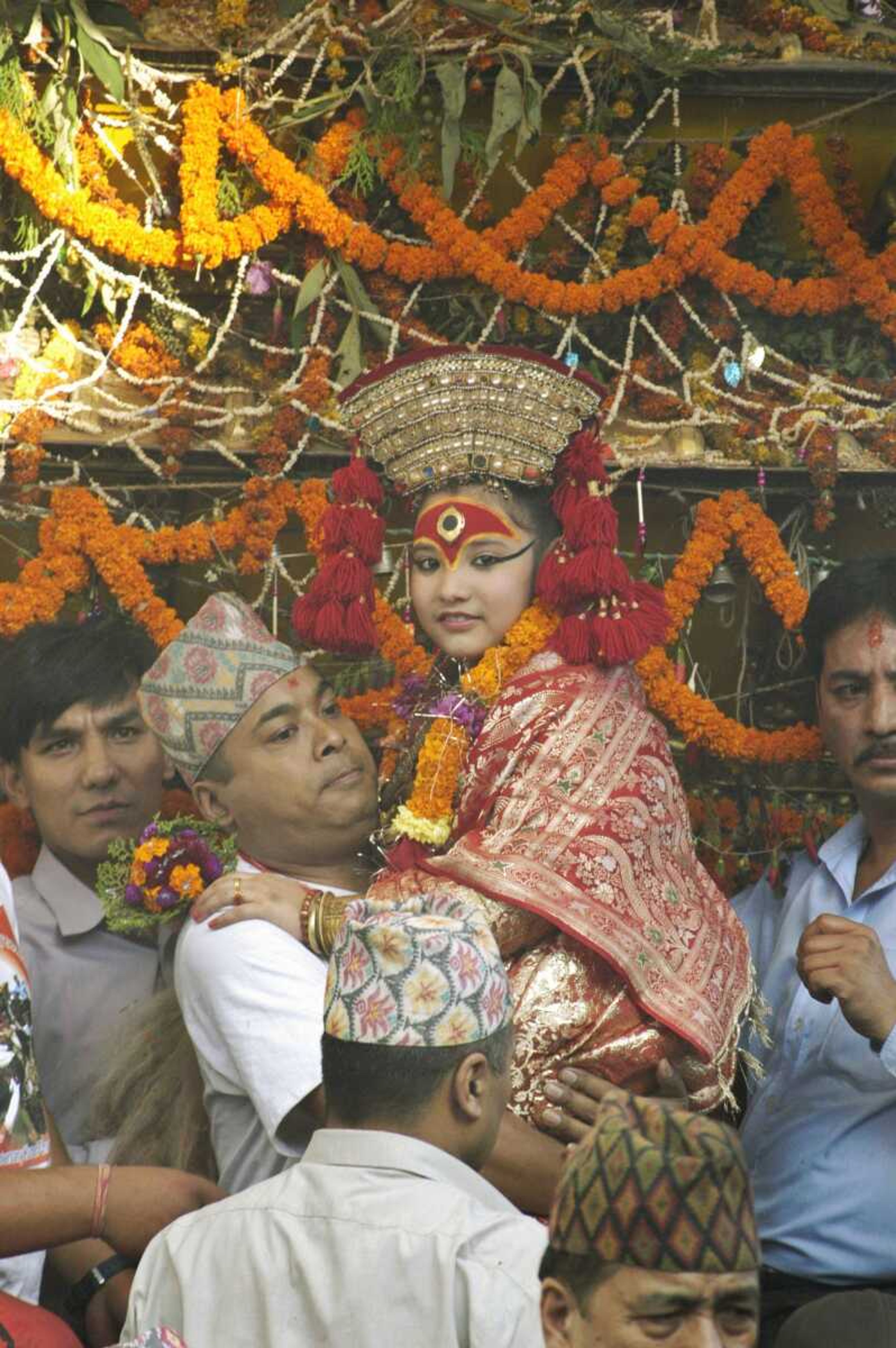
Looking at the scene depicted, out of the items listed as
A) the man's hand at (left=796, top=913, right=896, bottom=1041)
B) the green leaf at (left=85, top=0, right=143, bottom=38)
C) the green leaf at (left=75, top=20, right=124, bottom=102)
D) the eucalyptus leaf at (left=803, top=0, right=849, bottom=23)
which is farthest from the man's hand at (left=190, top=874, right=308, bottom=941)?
the eucalyptus leaf at (left=803, top=0, right=849, bottom=23)

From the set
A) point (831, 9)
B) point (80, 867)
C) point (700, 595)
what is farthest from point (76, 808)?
point (831, 9)

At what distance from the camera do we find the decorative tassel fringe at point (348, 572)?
4.73 metres

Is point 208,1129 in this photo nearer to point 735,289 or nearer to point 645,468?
point 645,468

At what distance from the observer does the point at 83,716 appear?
17.0ft

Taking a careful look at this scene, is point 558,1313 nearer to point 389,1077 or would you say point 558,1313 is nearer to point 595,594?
point 389,1077

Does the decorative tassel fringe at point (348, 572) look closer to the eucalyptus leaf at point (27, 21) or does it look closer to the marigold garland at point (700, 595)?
the marigold garland at point (700, 595)

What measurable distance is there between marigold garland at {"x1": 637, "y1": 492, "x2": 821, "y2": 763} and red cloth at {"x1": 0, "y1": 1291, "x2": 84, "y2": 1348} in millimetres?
2634

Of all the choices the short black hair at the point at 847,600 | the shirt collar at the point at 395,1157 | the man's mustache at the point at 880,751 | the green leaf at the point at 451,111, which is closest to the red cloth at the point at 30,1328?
the shirt collar at the point at 395,1157

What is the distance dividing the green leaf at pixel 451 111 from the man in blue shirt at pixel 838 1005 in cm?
187

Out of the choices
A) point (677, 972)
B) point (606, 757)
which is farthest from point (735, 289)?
point (677, 972)

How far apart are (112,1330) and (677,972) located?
138cm

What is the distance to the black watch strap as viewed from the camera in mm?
3598

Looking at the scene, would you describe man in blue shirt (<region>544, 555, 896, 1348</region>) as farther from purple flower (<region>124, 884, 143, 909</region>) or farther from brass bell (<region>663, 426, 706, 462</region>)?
purple flower (<region>124, 884, 143, 909</region>)

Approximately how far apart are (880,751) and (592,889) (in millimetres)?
884
